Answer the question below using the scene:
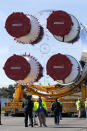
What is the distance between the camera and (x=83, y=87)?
23.0m

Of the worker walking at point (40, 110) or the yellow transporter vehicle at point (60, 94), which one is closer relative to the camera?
the worker walking at point (40, 110)

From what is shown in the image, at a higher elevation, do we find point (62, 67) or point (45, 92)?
point (62, 67)

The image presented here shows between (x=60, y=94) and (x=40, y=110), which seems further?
(x=60, y=94)

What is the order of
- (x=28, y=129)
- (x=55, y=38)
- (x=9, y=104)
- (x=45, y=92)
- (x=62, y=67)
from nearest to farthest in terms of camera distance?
(x=28, y=129) → (x=62, y=67) → (x=55, y=38) → (x=45, y=92) → (x=9, y=104)

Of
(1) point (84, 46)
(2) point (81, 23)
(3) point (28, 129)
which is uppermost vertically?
(2) point (81, 23)

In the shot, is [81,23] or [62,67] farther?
[81,23]

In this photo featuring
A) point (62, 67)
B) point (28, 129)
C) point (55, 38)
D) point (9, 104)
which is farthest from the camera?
point (9, 104)

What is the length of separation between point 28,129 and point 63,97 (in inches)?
386

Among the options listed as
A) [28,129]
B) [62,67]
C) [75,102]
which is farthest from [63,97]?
[28,129]

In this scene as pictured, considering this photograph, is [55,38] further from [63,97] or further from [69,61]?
[63,97]

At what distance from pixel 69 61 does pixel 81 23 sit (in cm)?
299

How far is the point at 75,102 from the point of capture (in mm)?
23609

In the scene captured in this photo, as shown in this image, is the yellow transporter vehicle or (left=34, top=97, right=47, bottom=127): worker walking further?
the yellow transporter vehicle

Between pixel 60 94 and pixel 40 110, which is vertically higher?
pixel 60 94
